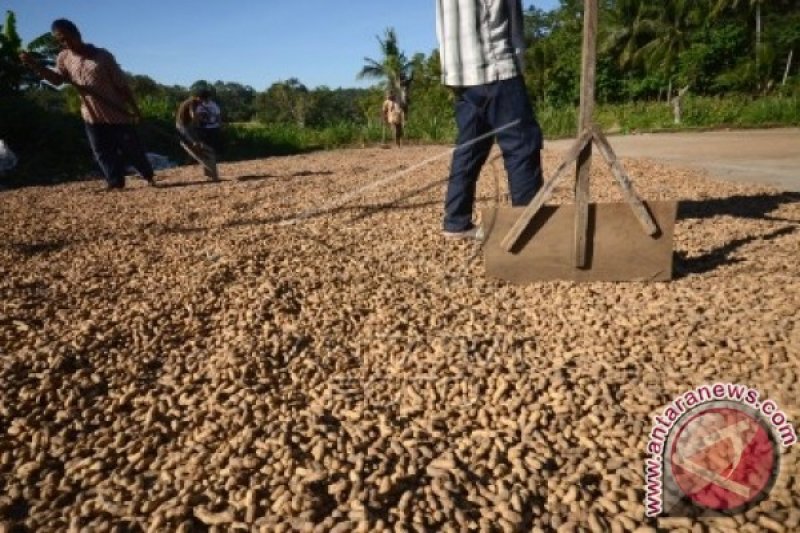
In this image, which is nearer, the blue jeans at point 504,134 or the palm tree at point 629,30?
the blue jeans at point 504,134

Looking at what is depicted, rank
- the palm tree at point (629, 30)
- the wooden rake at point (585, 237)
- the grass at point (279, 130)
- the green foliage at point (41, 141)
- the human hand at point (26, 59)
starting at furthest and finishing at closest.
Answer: the palm tree at point (629, 30) → the grass at point (279, 130) → the green foliage at point (41, 141) → the human hand at point (26, 59) → the wooden rake at point (585, 237)

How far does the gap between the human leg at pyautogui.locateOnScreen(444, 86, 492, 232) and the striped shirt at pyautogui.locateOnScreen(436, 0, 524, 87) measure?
0.34 ft

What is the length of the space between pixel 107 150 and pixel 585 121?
196 inches

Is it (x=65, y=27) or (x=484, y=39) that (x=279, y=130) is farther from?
(x=484, y=39)

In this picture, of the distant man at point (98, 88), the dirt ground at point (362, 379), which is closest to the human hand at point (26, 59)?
the distant man at point (98, 88)

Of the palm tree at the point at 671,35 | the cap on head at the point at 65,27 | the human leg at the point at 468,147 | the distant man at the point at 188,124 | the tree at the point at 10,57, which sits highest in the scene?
the palm tree at the point at 671,35

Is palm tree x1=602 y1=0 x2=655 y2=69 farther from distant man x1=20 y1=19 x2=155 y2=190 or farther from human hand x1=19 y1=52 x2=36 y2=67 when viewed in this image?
human hand x1=19 y1=52 x2=36 y2=67

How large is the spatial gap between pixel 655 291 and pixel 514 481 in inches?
56.6

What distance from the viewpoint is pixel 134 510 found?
1325 mm

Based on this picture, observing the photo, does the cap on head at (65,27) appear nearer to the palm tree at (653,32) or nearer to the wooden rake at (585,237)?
the wooden rake at (585,237)

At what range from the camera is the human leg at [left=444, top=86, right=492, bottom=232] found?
2.95m

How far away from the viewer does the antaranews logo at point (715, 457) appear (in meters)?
1.29

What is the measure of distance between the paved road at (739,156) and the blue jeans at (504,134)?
347 cm

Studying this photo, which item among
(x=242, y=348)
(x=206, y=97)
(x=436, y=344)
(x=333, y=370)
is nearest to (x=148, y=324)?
(x=242, y=348)
